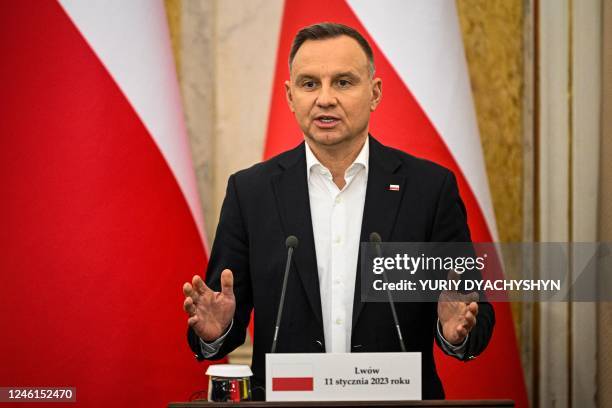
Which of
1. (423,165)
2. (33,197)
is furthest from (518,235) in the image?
(33,197)

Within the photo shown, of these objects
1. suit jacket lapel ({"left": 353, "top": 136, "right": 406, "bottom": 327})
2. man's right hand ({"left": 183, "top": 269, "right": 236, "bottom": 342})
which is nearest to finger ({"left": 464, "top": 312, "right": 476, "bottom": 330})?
suit jacket lapel ({"left": 353, "top": 136, "right": 406, "bottom": 327})

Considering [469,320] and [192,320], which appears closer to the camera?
[469,320]

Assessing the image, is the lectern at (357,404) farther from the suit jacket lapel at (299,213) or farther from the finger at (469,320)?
the suit jacket lapel at (299,213)

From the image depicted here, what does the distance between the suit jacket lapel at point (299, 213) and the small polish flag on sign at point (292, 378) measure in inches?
26.9

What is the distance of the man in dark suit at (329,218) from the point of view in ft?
8.13

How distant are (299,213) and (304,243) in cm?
12

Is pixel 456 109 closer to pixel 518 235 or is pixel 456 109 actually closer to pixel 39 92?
pixel 518 235

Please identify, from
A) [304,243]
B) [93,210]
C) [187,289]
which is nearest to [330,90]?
[304,243]

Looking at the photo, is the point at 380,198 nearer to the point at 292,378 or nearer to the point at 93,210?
the point at 292,378

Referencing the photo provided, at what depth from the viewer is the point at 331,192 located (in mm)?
2684

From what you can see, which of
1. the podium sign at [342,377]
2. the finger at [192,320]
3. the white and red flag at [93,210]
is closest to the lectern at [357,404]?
the podium sign at [342,377]

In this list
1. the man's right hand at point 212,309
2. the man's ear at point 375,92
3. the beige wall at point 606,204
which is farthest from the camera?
the beige wall at point 606,204

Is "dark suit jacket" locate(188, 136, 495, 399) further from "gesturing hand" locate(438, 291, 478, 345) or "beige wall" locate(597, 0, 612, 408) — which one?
"beige wall" locate(597, 0, 612, 408)

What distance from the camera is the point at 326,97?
2.60 m
